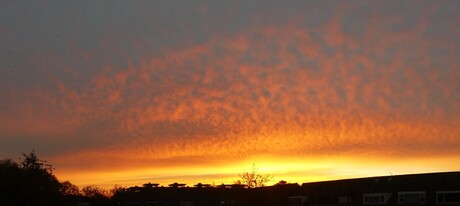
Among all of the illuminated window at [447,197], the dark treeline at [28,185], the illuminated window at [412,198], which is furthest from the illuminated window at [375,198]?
Answer: the dark treeline at [28,185]

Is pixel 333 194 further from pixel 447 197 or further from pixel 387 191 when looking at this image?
pixel 447 197

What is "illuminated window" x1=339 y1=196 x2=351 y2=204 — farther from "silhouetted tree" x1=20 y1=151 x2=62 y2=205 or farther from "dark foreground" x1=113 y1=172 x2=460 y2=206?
"silhouetted tree" x1=20 y1=151 x2=62 y2=205

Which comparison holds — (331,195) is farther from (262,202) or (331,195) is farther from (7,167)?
(7,167)

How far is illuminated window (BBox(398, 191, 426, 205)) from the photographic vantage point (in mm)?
74375

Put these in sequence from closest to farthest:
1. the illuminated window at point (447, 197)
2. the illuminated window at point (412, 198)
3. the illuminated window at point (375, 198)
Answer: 1. the illuminated window at point (447, 197)
2. the illuminated window at point (412, 198)
3. the illuminated window at point (375, 198)

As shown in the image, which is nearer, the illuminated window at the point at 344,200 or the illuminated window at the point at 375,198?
the illuminated window at the point at 375,198

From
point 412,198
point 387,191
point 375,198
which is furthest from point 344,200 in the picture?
point 412,198

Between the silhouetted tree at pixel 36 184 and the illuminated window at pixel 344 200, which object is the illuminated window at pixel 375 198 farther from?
the silhouetted tree at pixel 36 184

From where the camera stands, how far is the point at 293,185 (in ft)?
372

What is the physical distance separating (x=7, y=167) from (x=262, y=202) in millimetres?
38433

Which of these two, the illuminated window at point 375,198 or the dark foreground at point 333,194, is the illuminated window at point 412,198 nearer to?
the dark foreground at point 333,194

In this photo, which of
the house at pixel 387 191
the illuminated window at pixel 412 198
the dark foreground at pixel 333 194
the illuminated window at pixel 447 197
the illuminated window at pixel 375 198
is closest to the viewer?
the illuminated window at pixel 447 197

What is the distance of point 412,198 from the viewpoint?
75.9 meters

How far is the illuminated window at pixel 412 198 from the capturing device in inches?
2928
